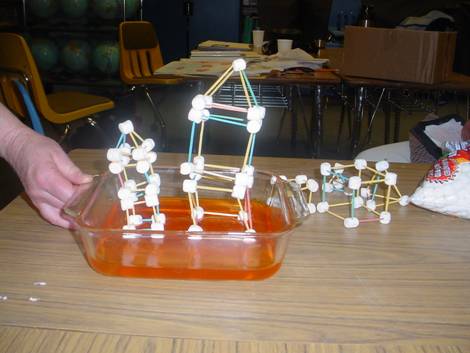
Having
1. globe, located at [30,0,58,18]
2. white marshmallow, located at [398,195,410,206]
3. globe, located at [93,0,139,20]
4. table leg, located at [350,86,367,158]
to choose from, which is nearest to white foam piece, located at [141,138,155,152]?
white marshmallow, located at [398,195,410,206]

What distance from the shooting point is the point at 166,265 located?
1.76 feet

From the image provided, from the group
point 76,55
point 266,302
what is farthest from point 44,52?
point 266,302

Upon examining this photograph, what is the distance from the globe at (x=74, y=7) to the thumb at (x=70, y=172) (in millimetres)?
3619

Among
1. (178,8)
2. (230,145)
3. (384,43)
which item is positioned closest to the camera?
(384,43)

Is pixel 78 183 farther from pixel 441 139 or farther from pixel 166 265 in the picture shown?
pixel 441 139

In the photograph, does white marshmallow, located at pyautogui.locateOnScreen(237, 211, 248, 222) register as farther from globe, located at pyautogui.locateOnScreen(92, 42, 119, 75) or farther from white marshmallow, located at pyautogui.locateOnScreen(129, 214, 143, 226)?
globe, located at pyautogui.locateOnScreen(92, 42, 119, 75)

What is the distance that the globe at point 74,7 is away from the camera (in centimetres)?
391

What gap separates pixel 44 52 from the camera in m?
3.95

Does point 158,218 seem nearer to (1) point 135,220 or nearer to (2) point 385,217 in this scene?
(1) point 135,220

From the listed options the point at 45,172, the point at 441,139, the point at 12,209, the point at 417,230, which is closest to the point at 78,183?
the point at 45,172

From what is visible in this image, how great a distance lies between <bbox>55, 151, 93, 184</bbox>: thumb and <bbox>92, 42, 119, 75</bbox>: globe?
3.44 meters

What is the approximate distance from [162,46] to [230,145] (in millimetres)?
2025

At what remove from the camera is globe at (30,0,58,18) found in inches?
155

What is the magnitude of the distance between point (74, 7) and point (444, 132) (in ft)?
11.6
